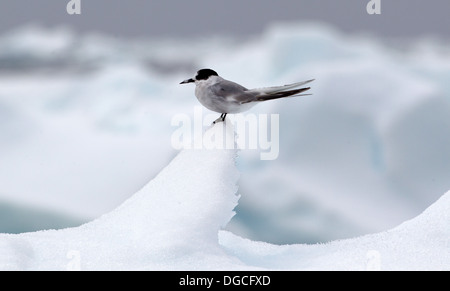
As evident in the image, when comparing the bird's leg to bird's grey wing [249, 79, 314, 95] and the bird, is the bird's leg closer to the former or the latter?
the bird

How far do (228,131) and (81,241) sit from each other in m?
1.11

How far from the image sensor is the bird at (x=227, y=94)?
11.2ft

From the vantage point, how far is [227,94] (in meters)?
3.47

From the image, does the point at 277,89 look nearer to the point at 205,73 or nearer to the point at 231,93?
the point at 231,93

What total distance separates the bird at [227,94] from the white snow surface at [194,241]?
0.17 m

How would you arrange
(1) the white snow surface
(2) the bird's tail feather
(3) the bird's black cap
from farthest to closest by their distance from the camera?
(3) the bird's black cap → (2) the bird's tail feather → (1) the white snow surface
